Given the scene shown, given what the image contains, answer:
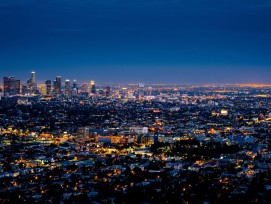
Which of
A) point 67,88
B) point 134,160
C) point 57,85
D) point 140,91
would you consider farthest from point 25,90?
point 134,160

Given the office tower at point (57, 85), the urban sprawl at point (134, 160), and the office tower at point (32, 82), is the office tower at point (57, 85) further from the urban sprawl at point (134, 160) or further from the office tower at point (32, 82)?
the urban sprawl at point (134, 160)

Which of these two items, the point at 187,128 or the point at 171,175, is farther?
the point at 187,128

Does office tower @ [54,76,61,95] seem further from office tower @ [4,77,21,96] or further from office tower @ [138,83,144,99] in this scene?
office tower @ [138,83,144,99]

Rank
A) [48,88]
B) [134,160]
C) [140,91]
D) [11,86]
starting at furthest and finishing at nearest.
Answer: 1. [140,91]
2. [48,88]
3. [11,86]
4. [134,160]

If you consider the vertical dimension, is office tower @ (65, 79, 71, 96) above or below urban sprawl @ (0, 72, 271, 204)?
above

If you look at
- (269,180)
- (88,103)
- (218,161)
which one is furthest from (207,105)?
(269,180)

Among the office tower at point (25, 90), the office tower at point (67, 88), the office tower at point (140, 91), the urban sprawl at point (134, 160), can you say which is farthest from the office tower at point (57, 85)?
the urban sprawl at point (134, 160)

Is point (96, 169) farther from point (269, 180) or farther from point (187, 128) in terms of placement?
point (187, 128)

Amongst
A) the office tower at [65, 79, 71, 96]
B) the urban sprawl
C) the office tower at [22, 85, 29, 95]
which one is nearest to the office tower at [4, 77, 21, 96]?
the office tower at [22, 85, 29, 95]

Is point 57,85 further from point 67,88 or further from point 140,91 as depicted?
point 140,91
